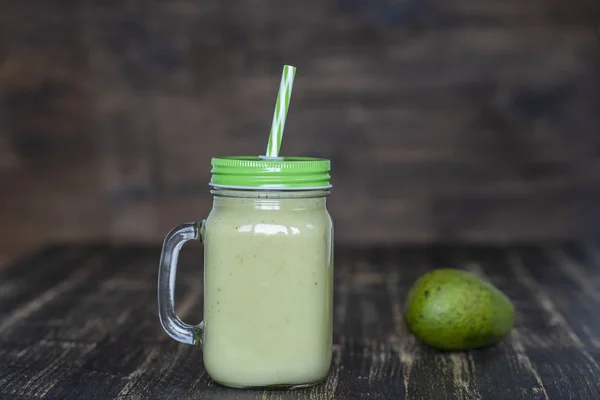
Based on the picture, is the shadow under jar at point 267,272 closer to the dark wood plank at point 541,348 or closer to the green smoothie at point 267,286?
the green smoothie at point 267,286

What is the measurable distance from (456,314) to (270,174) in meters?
0.37

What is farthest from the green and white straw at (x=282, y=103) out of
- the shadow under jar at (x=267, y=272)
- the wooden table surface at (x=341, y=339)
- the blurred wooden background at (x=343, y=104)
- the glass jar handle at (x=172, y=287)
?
the blurred wooden background at (x=343, y=104)

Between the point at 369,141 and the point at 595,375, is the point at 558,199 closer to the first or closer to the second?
the point at 369,141

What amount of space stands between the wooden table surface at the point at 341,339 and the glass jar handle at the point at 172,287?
0.19ft

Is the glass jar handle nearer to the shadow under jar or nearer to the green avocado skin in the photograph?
the shadow under jar

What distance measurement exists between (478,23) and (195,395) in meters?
1.80

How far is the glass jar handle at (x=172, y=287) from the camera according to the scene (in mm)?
1054

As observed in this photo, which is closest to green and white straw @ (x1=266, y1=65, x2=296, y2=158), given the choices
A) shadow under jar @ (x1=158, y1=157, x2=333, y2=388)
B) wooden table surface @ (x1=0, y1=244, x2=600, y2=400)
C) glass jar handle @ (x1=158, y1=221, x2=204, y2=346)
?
shadow under jar @ (x1=158, y1=157, x2=333, y2=388)

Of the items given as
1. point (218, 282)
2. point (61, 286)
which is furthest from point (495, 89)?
point (218, 282)

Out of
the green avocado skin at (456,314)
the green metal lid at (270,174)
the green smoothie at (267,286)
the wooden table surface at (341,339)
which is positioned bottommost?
the wooden table surface at (341,339)

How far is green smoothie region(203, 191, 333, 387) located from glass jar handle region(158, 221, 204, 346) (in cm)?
6

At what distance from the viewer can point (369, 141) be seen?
254 centimetres

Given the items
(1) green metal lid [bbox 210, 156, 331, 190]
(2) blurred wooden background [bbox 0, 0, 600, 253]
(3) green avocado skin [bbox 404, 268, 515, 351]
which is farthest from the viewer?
(2) blurred wooden background [bbox 0, 0, 600, 253]

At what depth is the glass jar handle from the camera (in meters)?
1.05
